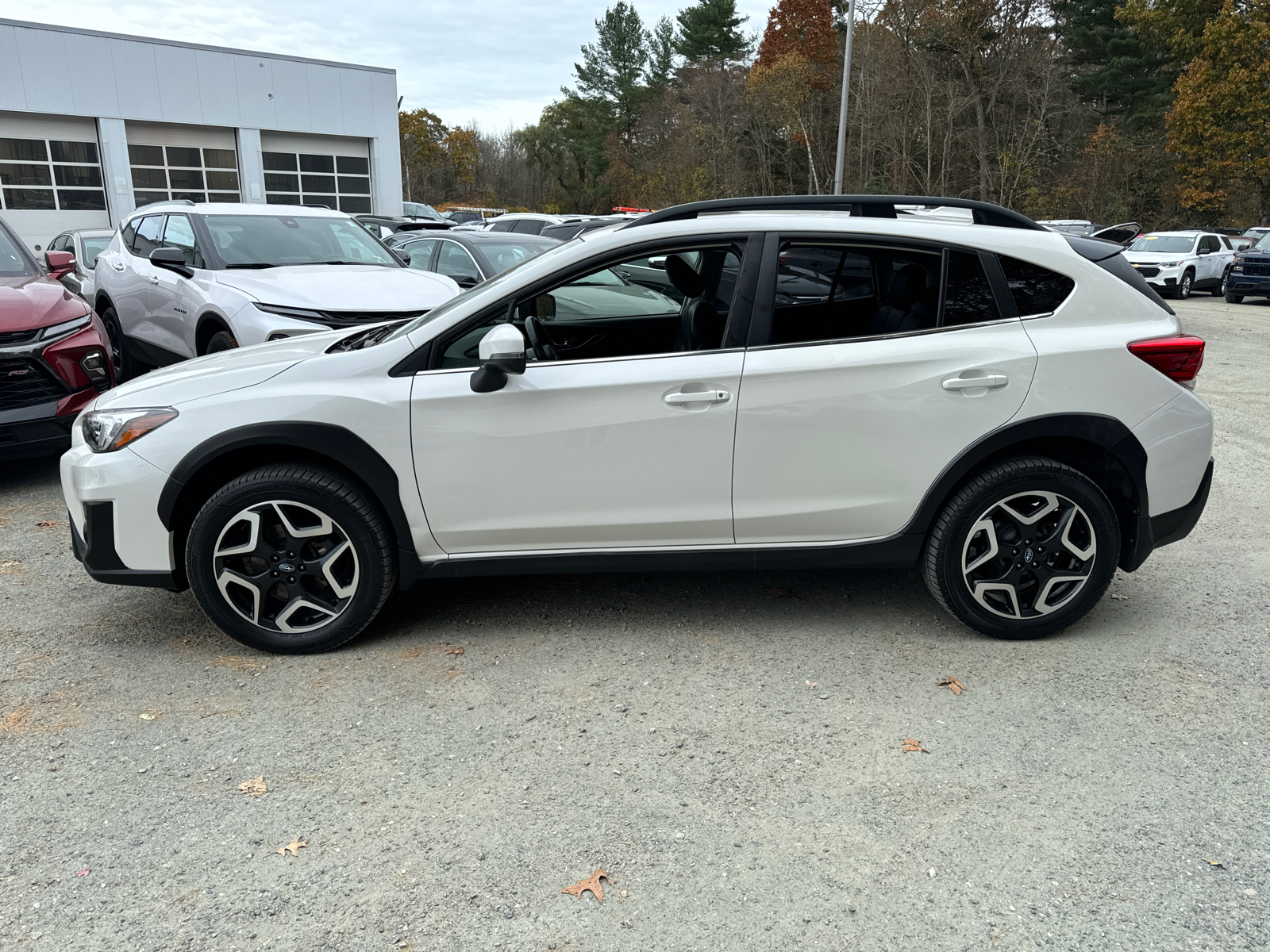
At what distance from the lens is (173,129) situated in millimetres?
34719

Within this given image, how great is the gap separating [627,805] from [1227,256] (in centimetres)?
2724

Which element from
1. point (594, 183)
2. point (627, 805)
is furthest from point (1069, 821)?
point (594, 183)

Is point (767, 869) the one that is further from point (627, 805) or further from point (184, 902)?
point (184, 902)

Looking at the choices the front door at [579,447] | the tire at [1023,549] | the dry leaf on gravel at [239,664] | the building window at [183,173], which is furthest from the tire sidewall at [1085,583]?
the building window at [183,173]

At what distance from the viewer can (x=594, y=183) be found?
73.2 m

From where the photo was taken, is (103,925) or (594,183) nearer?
(103,925)

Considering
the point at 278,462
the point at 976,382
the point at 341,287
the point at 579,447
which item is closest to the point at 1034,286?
the point at 976,382

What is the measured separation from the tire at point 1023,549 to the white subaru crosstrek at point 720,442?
1cm

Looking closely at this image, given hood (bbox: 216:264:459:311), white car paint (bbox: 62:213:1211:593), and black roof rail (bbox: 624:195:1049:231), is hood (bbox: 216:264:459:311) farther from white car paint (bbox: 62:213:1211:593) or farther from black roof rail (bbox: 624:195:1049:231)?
black roof rail (bbox: 624:195:1049:231)

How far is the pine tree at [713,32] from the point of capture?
60.8 m

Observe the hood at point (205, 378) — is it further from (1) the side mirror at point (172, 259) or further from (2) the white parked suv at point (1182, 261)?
(2) the white parked suv at point (1182, 261)

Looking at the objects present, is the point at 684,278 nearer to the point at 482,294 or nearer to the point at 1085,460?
the point at 482,294

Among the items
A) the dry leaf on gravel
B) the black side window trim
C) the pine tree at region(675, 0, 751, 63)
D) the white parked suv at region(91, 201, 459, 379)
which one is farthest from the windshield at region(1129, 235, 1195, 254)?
the pine tree at region(675, 0, 751, 63)

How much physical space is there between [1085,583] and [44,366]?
6234mm
